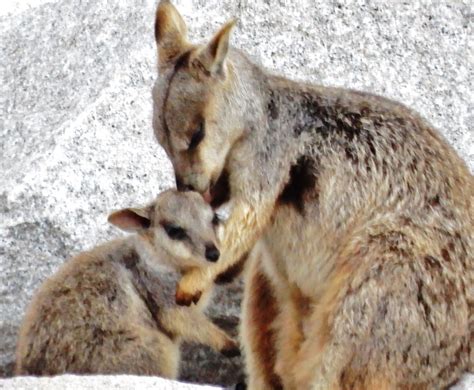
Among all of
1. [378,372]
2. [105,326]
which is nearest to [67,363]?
[105,326]

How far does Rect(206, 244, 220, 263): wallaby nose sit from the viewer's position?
26.0 feet

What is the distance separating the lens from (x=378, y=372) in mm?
7551

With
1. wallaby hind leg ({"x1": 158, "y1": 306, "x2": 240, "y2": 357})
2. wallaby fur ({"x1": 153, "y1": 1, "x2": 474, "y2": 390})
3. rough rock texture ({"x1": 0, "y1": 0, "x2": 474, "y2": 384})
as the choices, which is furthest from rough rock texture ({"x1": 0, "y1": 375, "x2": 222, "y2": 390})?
rough rock texture ({"x1": 0, "y1": 0, "x2": 474, "y2": 384})

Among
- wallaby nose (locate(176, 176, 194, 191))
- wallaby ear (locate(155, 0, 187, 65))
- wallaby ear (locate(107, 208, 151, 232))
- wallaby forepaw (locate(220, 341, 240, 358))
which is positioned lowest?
wallaby forepaw (locate(220, 341, 240, 358))

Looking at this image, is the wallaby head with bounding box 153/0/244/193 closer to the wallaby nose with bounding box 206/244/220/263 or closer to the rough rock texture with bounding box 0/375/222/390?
the wallaby nose with bounding box 206/244/220/263

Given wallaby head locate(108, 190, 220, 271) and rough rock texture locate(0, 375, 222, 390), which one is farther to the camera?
wallaby head locate(108, 190, 220, 271)

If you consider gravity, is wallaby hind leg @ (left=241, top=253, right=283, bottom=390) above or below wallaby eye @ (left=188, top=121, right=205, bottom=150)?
below

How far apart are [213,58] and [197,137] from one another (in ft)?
1.29

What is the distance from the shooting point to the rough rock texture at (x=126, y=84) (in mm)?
9234

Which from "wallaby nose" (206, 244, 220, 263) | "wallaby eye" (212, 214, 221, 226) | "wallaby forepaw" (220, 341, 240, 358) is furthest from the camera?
→ "wallaby forepaw" (220, 341, 240, 358)

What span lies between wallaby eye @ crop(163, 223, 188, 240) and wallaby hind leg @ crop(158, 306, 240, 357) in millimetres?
424

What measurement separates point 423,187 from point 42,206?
2.40 meters

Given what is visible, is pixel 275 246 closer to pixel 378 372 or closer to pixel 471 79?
pixel 378 372

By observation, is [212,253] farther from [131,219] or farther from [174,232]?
[131,219]
